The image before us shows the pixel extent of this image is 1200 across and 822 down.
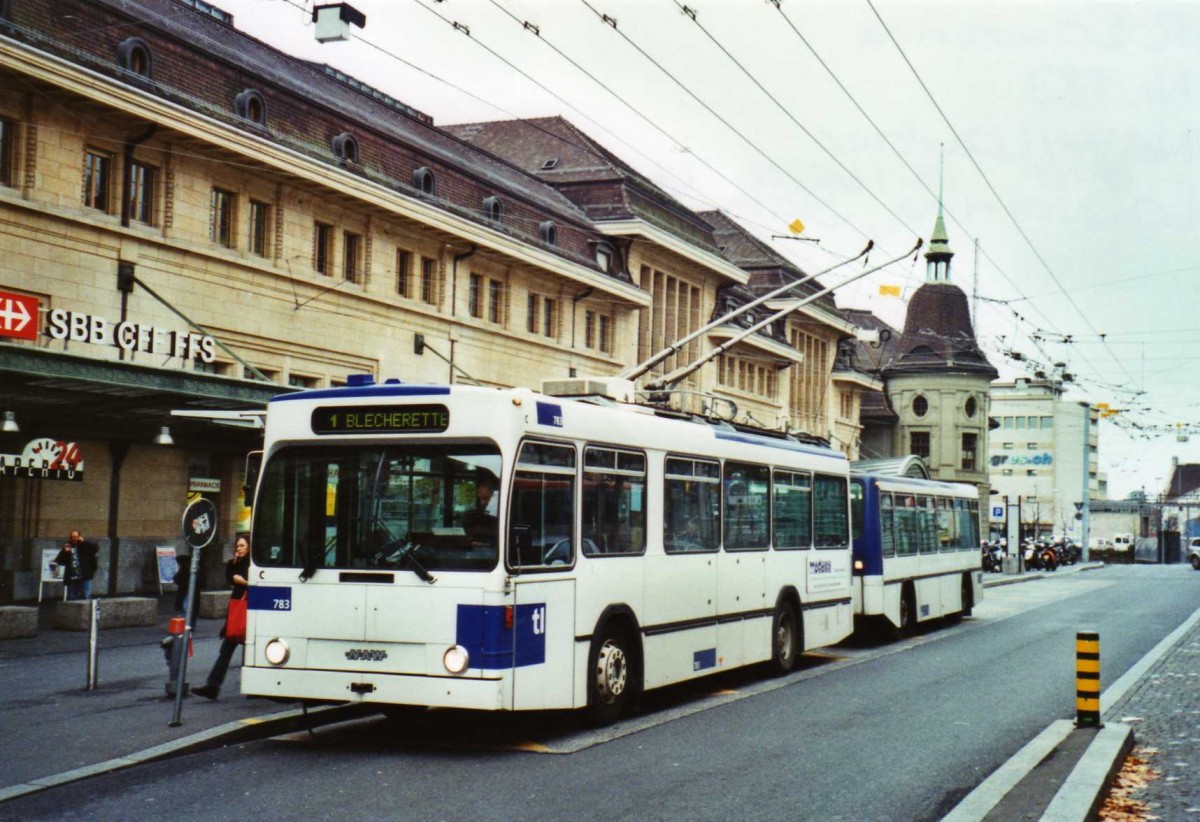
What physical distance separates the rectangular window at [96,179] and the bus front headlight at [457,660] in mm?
18448

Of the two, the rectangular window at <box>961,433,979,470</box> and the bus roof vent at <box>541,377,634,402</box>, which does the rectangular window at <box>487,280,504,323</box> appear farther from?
the rectangular window at <box>961,433,979,470</box>

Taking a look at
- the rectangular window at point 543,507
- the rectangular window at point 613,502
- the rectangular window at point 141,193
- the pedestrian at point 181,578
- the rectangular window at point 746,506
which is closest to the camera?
the rectangular window at point 543,507

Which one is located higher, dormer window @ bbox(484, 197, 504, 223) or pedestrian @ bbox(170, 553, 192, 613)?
dormer window @ bbox(484, 197, 504, 223)

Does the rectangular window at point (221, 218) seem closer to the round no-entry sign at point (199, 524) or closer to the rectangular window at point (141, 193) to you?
the rectangular window at point (141, 193)

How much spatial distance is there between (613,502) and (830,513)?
22.7ft

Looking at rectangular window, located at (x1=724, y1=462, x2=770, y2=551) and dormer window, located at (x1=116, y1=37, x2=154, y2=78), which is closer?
rectangular window, located at (x1=724, y1=462, x2=770, y2=551)

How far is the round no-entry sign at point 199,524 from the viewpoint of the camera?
12227 millimetres

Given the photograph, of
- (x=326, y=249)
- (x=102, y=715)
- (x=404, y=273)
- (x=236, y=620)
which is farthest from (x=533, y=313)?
(x=102, y=715)

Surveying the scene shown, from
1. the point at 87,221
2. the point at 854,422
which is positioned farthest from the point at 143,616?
the point at 854,422

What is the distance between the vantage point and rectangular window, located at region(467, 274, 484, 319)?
38.6m

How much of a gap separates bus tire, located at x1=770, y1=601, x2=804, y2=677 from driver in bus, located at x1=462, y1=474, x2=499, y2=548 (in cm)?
681

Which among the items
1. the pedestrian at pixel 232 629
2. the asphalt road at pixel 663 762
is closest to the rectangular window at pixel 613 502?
the asphalt road at pixel 663 762

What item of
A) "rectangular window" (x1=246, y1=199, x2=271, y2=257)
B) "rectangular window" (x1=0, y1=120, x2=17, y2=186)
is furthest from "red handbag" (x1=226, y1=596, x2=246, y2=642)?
"rectangular window" (x1=246, y1=199, x2=271, y2=257)

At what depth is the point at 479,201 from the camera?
3853cm
